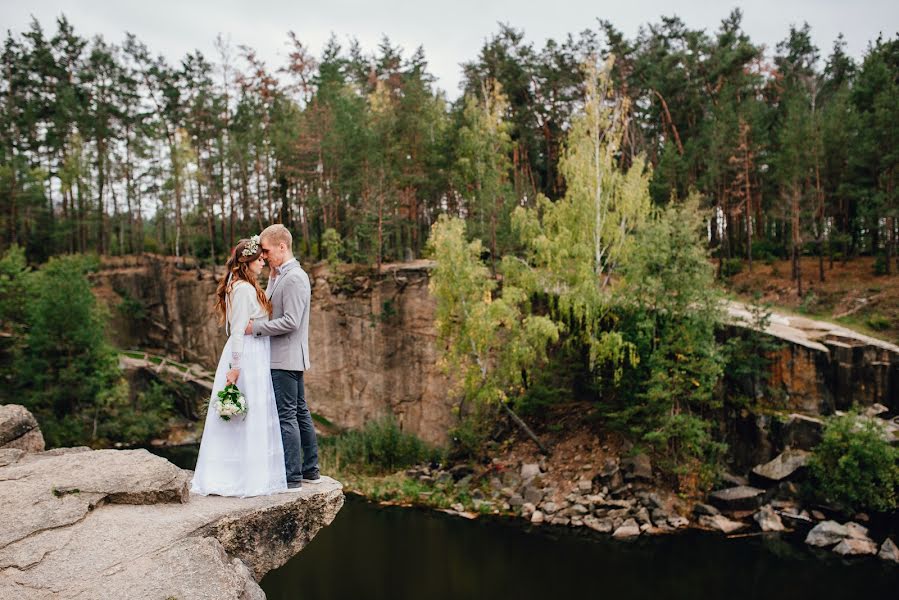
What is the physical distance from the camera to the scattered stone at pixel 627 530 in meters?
15.8

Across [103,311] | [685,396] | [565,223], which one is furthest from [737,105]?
[103,311]

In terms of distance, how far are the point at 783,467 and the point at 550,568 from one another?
26.2 ft

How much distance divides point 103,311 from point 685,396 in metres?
25.3

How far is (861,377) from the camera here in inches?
711

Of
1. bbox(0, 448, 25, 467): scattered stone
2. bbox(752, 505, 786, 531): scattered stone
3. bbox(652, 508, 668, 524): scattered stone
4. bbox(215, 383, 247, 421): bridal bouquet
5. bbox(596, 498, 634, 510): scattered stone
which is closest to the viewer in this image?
bbox(215, 383, 247, 421): bridal bouquet

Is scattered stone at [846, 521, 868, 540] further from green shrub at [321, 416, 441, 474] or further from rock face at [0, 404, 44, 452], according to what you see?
rock face at [0, 404, 44, 452]

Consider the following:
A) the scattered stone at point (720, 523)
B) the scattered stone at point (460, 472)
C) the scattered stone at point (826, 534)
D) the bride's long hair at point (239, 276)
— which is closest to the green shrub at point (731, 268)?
the scattered stone at point (720, 523)

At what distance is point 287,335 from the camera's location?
18.4 feet

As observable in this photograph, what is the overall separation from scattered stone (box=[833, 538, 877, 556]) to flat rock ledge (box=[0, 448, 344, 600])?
13613mm

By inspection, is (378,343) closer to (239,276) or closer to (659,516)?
(659,516)

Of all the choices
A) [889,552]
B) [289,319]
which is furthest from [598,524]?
[289,319]

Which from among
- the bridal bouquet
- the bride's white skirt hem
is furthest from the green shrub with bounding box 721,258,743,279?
the bridal bouquet

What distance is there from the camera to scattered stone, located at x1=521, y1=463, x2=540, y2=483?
19125 millimetres

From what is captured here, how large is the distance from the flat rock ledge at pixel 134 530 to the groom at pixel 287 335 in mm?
478
